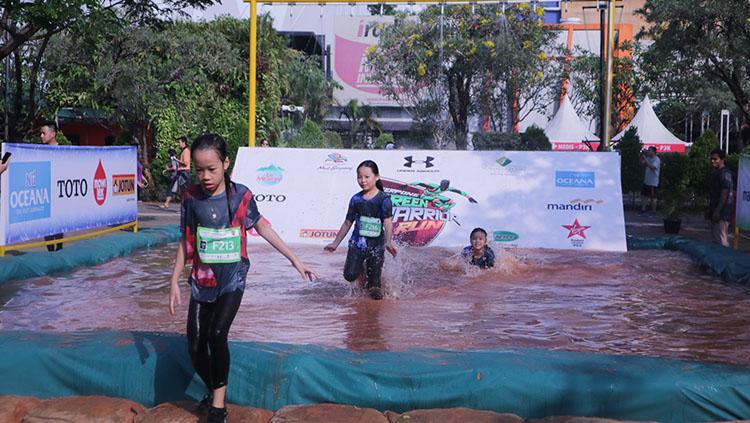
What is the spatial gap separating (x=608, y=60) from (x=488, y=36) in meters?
17.1

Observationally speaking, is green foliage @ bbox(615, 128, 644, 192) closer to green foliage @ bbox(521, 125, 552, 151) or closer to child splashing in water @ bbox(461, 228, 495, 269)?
green foliage @ bbox(521, 125, 552, 151)

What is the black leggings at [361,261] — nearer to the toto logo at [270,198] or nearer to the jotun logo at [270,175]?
the toto logo at [270,198]

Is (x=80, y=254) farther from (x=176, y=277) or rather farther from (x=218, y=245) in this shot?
(x=218, y=245)

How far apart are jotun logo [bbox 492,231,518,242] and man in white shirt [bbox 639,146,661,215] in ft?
29.7

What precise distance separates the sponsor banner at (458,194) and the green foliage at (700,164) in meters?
6.44

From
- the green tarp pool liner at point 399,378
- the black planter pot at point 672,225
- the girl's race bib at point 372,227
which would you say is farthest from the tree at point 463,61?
the green tarp pool liner at point 399,378

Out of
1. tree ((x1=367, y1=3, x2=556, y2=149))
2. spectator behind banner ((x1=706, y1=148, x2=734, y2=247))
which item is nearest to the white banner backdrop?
spectator behind banner ((x1=706, y1=148, x2=734, y2=247))

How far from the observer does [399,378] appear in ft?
18.1

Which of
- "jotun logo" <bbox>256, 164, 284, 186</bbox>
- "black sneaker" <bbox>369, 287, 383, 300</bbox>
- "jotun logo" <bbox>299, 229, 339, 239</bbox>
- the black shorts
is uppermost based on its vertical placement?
"jotun logo" <bbox>256, 164, 284, 186</bbox>

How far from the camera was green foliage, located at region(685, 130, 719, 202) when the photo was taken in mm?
20219

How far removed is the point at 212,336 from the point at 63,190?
8016mm

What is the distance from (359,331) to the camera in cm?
795

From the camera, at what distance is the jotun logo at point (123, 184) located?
14.5 m

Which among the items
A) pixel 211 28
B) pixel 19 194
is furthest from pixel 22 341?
pixel 211 28
